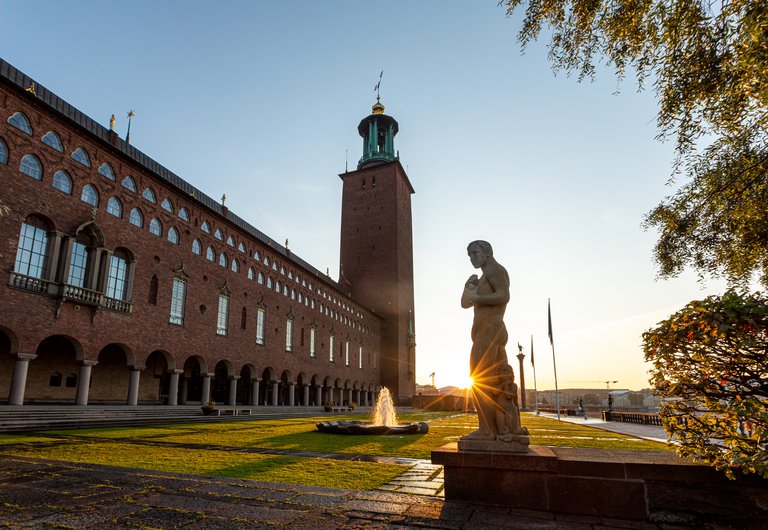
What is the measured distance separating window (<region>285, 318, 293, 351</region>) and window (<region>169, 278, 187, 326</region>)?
13.1 meters

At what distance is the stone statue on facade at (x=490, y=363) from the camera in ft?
17.0

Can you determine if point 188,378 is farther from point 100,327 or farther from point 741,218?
point 741,218

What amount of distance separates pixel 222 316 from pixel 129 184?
1085 centimetres

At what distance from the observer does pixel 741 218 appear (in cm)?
704

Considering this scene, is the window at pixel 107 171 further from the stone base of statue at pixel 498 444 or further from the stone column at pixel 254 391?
the stone base of statue at pixel 498 444

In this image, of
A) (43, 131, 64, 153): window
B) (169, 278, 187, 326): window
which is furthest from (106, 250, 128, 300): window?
(43, 131, 64, 153): window

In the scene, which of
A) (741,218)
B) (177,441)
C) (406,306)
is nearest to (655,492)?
(741,218)

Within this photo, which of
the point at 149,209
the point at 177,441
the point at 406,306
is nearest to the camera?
the point at 177,441

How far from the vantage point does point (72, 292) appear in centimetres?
1973

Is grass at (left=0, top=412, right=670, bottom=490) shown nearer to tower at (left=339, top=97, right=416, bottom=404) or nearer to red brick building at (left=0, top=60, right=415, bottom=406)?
red brick building at (left=0, top=60, right=415, bottom=406)

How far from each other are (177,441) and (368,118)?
211 feet

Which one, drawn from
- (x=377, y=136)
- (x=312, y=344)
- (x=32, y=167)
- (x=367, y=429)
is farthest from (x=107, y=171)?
(x=377, y=136)

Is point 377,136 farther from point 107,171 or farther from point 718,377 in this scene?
point 718,377

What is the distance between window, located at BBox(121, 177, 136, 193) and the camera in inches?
931
